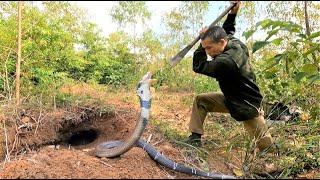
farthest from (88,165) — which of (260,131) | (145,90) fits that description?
(260,131)

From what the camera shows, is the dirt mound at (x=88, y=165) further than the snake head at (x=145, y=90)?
No

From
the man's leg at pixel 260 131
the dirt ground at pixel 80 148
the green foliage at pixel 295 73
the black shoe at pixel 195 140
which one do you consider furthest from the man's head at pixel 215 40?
the dirt ground at pixel 80 148

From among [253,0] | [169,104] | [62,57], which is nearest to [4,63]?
[62,57]

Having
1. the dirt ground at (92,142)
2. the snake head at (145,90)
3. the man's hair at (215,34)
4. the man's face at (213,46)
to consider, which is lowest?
the dirt ground at (92,142)

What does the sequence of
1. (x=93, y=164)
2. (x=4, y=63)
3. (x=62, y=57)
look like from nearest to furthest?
(x=93, y=164)
(x=4, y=63)
(x=62, y=57)

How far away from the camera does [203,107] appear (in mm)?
4789

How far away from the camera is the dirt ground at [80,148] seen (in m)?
3.53

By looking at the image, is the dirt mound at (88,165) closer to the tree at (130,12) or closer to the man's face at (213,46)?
the man's face at (213,46)

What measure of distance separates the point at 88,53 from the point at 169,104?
3.30 m

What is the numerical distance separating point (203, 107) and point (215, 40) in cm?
87

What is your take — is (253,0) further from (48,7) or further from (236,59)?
(236,59)

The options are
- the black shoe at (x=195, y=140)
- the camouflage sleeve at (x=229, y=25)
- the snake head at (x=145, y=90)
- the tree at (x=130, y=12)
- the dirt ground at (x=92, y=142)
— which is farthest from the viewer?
the tree at (x=130, y=12)

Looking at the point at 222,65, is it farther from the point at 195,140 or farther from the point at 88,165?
the point at 88,165

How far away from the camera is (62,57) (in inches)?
305
